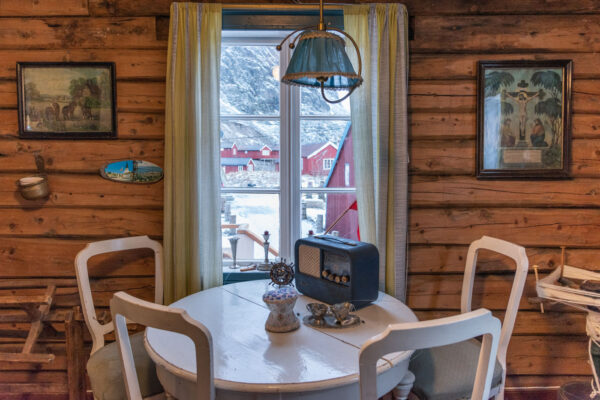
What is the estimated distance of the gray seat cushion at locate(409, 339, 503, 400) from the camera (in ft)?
5.42

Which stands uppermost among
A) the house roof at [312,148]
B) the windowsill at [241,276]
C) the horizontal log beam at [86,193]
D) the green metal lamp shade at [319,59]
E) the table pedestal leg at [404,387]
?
the green metal lamp shade at [319,59]

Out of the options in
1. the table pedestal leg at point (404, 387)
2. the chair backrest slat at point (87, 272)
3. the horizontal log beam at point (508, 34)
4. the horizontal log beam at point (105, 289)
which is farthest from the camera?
the horizontal log beam at point (105, 289)

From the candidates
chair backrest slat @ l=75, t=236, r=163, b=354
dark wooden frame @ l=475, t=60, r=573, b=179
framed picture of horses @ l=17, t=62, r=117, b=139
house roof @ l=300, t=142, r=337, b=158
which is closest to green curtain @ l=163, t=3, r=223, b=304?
chair backrest slat @ l=75, t=236, r=163, b=354

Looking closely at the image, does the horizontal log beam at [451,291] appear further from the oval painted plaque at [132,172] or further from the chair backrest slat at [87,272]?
the oval painted plaque at [132,172]

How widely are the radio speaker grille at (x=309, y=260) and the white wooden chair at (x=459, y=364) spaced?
1.71ft

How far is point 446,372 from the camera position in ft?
5.65

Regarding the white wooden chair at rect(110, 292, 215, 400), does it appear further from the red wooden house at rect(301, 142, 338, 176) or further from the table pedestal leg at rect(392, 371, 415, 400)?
the red wooden house at rect(301, 142, 338, 176)

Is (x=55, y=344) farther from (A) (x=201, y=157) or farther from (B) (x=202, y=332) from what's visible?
(B) (x=202, y=332)

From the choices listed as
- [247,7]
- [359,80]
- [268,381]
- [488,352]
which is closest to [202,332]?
[268,381]

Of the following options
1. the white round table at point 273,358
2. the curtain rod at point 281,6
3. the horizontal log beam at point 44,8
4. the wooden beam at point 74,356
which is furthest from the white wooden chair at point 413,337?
the horizontal log beam at point 44,8

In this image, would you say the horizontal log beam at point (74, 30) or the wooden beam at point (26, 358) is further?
the horizontal log beam at point (74, 30)

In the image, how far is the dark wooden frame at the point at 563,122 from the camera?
2.33 meters

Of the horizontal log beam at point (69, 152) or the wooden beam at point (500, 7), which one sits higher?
the wooden beam at point (500, 7)

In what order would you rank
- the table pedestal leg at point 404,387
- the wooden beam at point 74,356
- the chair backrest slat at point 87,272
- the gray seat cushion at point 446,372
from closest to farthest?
1. the table pedestal leg at point 404,387
2. the gray seat cushion at point 446,372
3. the chair backrest slat at point 87,272
4. the wooden beam at point 74,356
